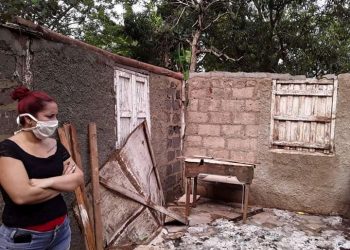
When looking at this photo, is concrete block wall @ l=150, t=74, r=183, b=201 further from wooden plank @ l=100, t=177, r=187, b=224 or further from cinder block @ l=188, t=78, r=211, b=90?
wooden plank @ l=100, t=177, r=187, b=224

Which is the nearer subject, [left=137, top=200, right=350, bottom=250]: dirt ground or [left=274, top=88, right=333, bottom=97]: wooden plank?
[left=137, top=200, right=350, bottom=250]: dirt ground

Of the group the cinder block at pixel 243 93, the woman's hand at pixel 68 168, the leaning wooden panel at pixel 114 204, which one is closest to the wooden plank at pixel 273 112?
the cinder block at pixel 243 93

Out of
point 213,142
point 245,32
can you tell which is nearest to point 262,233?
point 213,142

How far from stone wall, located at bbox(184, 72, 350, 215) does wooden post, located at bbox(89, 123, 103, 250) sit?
2.84 metres

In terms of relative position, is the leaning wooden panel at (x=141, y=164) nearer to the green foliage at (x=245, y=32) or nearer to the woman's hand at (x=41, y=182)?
the woman's hand at (x=41, y=182)

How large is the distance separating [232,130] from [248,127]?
279mm

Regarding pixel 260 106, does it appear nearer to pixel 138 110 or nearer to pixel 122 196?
pixel 138 110

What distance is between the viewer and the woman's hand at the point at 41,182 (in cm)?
179

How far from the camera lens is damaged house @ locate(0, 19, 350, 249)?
14.8 feet

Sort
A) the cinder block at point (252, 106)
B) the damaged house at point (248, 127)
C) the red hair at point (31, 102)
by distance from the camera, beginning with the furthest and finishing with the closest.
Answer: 1. the cinder block at point (252, 106)
2. the damaged house at point (248, 127)
3. the red hair at point (31, 102)

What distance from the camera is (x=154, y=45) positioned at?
37.8 ft

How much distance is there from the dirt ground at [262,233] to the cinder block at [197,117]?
5.24ft

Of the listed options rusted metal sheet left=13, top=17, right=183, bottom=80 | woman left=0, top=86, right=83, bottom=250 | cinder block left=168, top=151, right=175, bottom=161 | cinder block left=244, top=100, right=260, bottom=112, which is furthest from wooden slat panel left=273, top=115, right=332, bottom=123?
woman left=0, top=86, right=83, bottom=250

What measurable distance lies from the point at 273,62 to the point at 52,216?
452 inches
